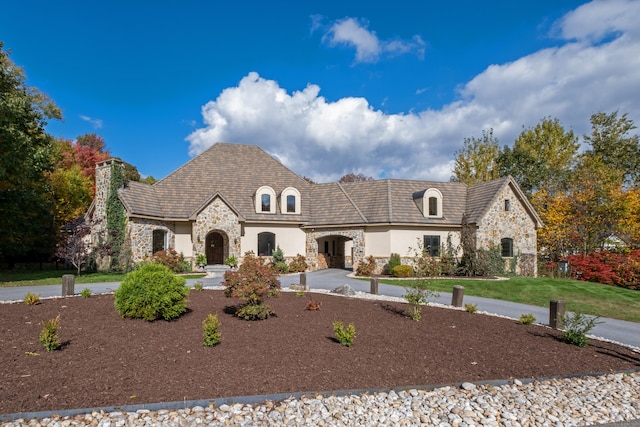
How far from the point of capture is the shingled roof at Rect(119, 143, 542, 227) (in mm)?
24156

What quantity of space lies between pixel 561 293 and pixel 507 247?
326 inches

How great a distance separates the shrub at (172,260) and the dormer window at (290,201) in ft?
23.8

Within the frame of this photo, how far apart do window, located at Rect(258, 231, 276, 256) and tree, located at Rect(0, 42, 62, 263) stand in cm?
1321

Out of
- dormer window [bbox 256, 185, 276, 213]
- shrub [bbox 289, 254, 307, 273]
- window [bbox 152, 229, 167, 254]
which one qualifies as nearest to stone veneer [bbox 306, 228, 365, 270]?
shrub [bbox 289, 254, 307, 273]

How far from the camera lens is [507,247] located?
82.0 feet

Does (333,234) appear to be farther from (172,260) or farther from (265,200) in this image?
(172,260)

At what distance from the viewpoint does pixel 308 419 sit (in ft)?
15.6

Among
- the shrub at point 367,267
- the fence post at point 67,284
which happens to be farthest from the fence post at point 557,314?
the fence post at point 67,284

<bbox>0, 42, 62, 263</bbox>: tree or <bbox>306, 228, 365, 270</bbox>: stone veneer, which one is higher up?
<bbox>0, 42, 62, 263</bbox>: tree

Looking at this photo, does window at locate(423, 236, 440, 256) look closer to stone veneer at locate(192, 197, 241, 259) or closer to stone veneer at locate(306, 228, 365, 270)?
stone veneer at locate(306, 228, 365, 270)

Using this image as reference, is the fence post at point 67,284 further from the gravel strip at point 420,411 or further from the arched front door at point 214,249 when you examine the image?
the arched front door at point 214,249

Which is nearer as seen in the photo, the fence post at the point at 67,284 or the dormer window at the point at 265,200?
the fence post at the point at 67,284

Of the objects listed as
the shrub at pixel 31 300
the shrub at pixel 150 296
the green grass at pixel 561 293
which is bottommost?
the green grass at pixel 561 293

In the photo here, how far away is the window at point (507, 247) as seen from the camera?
→ 81.8 ft
